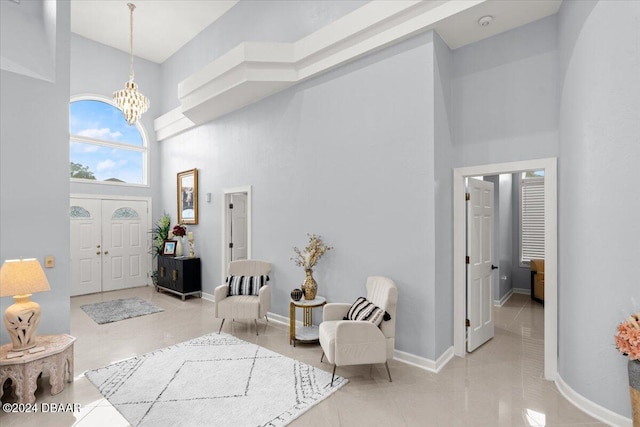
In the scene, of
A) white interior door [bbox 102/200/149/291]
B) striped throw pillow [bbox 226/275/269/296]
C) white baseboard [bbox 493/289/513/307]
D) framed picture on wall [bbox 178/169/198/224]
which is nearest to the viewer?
striped throw pillow [bbox 226/275/269/296]

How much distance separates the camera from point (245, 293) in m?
4.77

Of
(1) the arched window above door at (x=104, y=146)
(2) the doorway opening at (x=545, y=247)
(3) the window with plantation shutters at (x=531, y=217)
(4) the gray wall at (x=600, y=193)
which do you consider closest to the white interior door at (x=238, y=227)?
(1) the arched window above door at (x=104, y=146)

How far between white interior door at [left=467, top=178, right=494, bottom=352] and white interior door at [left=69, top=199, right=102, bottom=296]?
728cm

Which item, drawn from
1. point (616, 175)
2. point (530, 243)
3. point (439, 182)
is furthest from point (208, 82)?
point (530, 243)

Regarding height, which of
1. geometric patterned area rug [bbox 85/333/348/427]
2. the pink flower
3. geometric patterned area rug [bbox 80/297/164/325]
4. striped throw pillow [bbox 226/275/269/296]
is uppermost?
the pink flower

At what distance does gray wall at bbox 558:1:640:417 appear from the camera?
2.38 meters

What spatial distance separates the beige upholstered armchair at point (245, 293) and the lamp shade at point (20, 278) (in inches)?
80.2

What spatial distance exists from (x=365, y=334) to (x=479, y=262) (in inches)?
73.8

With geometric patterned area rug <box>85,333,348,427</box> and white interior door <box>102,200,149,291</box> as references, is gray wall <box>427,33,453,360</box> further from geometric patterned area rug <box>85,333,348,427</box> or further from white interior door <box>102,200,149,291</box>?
white interior door <box>102,200,149,291</box>

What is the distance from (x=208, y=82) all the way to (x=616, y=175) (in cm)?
526

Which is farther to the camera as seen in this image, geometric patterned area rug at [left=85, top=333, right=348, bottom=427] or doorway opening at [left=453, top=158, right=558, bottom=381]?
doorway opening at [left=453, top=158, right=558, bottom=381]

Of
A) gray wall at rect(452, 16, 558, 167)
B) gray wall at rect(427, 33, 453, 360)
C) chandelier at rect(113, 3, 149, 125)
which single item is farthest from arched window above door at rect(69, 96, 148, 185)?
gray wall at rect(452, 16, 558, 167)

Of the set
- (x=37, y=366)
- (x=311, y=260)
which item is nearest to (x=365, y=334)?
(x=311, y=260)

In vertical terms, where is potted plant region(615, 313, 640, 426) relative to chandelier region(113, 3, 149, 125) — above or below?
below
